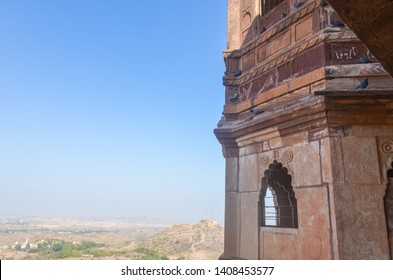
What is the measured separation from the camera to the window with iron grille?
6.24 meters

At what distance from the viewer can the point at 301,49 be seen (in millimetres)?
4891

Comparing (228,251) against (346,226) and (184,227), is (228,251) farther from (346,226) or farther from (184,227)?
(184,227)

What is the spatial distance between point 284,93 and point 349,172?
172 cm

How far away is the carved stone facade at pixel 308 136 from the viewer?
3783 millimetres

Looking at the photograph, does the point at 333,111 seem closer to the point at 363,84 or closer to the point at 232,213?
the point at 363,84

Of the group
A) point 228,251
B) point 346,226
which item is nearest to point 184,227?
point 228,251

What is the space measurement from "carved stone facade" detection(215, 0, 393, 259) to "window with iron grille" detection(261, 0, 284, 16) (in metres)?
0.18

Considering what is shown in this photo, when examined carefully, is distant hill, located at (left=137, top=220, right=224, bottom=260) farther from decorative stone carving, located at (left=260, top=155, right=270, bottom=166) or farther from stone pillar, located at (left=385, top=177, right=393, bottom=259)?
stone pillar, located at (left=385, top=177, right=393, bottom=259)

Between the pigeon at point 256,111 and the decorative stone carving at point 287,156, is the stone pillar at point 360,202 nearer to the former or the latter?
the decorative stone carving at point 287,156

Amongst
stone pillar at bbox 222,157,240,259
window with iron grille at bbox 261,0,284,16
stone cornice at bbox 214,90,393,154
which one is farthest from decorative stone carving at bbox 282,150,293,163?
window with iron grille at bbox 261,0,284,16

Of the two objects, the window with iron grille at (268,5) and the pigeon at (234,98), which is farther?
the window with iron grille at (268,5)

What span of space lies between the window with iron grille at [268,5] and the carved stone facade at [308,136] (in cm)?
18

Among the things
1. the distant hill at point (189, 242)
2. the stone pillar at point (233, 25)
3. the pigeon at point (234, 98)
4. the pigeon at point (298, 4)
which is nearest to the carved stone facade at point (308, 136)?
the pigeon at point (234, 98)

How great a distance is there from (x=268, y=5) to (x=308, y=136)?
11.3 ft
